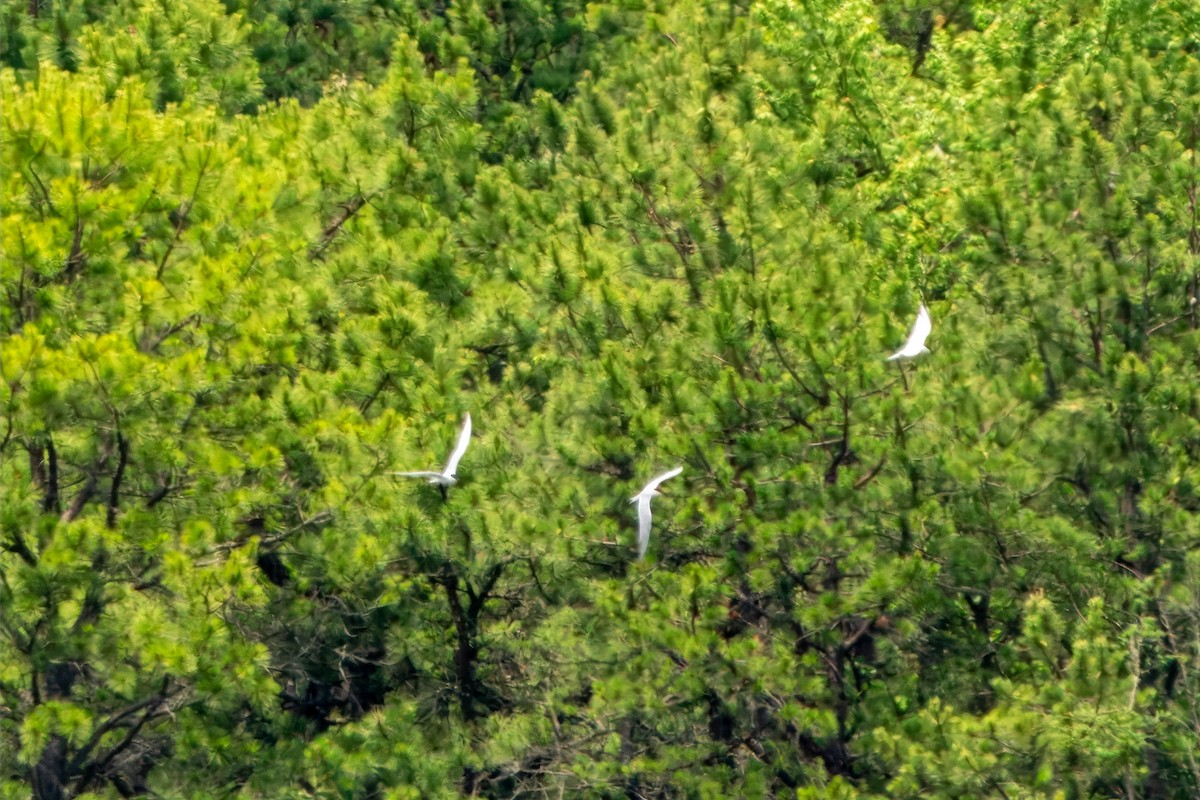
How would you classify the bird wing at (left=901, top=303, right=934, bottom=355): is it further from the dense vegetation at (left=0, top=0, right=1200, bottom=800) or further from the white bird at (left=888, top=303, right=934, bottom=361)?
the dense vegetation at (left=0, top=0, right=1200, bottom=800)

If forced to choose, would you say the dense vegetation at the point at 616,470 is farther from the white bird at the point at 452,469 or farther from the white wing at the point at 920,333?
the white wing at the point at 920,333

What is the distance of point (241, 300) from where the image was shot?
13914 mm

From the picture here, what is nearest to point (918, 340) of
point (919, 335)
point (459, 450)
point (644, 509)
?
point (919, 335)

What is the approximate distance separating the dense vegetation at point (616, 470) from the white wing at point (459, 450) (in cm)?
23

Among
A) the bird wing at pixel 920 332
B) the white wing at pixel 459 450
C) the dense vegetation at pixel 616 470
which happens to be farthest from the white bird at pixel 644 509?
the bird wing at pixel 920 332

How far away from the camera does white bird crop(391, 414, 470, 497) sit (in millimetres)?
13492

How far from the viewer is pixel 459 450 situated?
13500 mm

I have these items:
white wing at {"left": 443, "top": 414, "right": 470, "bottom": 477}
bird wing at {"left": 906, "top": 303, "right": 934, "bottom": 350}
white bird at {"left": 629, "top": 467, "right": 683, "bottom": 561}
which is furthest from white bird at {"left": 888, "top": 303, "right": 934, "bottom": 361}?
white wing at {"left": 443, "top": 414, "right": 470, "bottom": 477}

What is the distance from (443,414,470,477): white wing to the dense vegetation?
0.77 feet

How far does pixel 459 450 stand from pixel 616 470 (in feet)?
4.01

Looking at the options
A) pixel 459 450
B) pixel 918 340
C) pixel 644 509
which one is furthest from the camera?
pixel 918 340

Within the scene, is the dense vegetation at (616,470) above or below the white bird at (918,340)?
below

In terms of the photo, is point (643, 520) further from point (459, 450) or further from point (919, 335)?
point (919, 335)

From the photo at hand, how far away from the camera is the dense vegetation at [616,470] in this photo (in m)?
13.3
